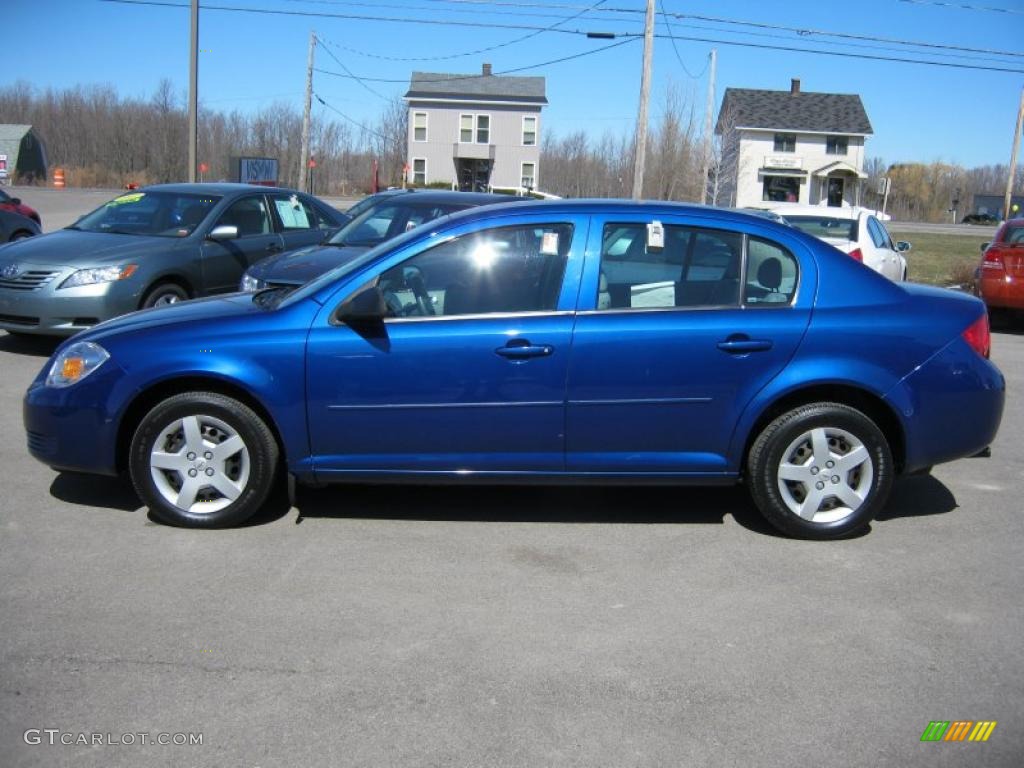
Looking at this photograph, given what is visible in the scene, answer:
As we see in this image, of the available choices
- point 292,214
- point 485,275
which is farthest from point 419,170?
point 485,275

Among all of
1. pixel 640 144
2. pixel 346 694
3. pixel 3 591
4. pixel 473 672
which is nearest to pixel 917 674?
pixel 473 672

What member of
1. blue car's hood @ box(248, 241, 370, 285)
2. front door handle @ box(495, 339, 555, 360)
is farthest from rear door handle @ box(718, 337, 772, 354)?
blue car's hood @ box(248, 241, 370, 285)

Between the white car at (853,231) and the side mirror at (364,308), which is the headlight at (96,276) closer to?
the side mirror at (364,308)

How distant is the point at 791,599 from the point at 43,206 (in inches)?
1588

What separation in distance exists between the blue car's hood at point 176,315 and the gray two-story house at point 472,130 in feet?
171

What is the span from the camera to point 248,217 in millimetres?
10641

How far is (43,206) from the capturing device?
1517 inches

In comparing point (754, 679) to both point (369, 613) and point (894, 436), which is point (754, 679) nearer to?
point (369, 613)

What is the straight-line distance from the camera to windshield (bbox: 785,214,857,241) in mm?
13078

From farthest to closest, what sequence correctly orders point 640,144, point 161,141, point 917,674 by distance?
point 161,141 < point 640,144 < point 917,674

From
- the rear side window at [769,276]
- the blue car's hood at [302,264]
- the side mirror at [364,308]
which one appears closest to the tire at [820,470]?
the rear side window at [769,276]

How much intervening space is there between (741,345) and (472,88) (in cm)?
5472

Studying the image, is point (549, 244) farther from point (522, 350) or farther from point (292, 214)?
point (292, 214)

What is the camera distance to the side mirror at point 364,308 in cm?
473
